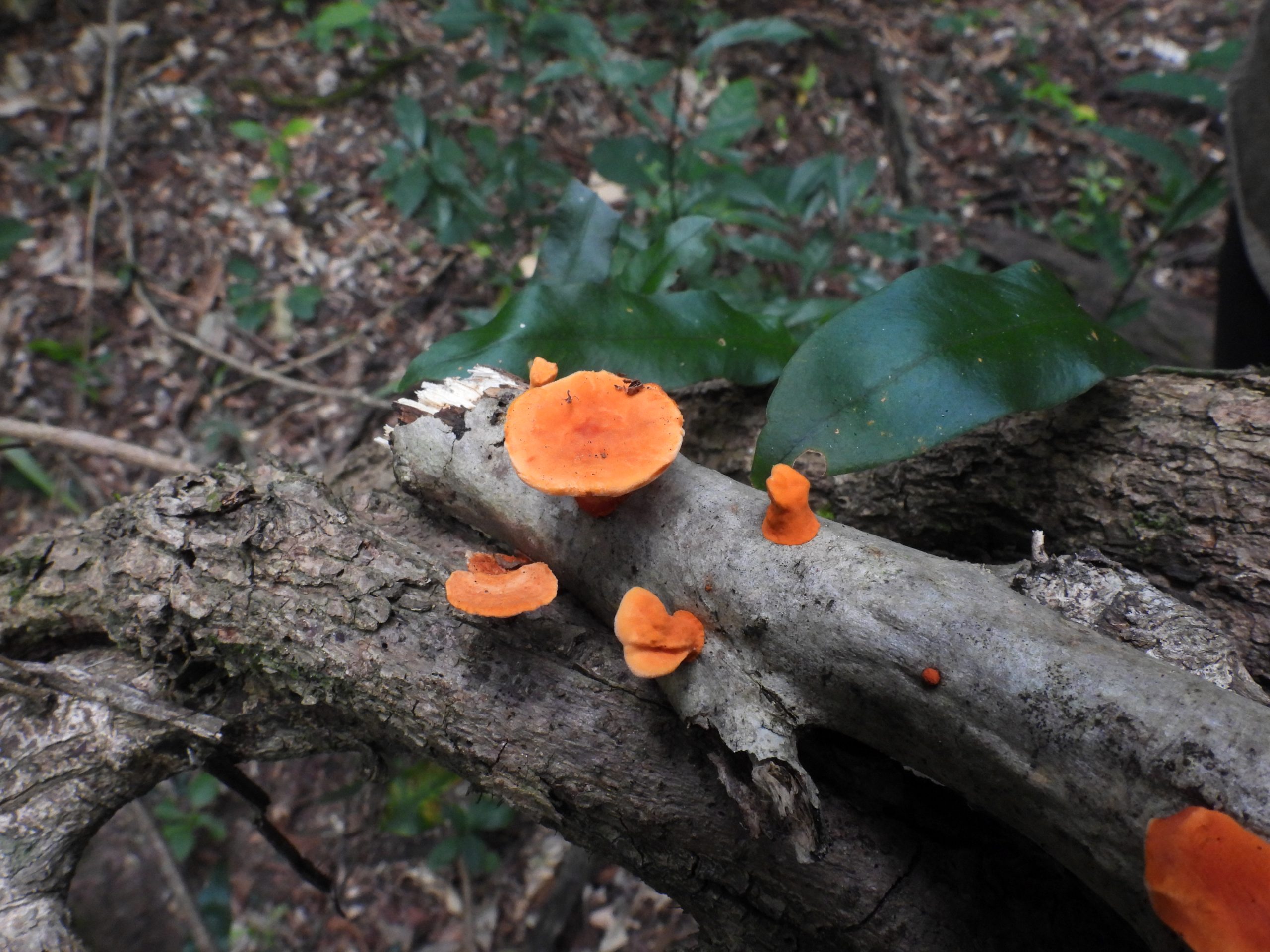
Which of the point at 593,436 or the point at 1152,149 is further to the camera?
the point at 1152,149

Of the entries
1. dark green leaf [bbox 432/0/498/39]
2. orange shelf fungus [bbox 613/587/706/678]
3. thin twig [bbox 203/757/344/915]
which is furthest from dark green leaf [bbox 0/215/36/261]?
orange shelf fungus [bbox 613/587/706/678]

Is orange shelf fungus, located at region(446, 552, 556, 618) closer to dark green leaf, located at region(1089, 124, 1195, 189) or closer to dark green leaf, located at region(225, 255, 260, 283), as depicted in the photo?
dark green leaf, located at region(1089, 124, 1195, 189)

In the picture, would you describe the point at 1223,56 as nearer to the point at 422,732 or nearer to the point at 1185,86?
the point at 1185,86

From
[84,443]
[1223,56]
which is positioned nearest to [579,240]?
[84,443]

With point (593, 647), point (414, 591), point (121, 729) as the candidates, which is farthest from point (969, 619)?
point (121, 729)

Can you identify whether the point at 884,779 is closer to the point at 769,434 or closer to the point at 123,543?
the point at 769,434
